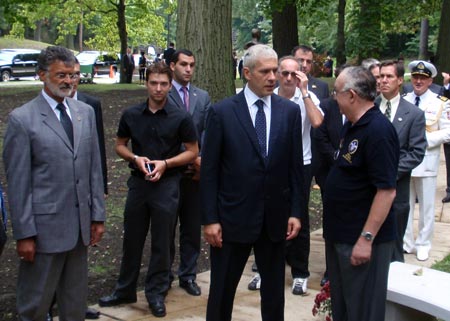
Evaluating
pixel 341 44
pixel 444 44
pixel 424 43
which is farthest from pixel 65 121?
pixel 424 43

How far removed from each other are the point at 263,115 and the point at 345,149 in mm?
610

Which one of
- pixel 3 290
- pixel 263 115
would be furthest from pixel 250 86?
pixel 3 290

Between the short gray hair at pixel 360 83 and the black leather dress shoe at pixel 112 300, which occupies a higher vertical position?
the short gray hair at pixel 360 83

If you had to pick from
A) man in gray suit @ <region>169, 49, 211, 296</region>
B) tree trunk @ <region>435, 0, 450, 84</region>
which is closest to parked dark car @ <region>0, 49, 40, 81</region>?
tree trunk @ <region>435, 0, 450, 84</region>

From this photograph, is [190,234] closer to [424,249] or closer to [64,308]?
[64,308]

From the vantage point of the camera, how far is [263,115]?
4.85 meters

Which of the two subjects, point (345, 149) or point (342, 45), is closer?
point (345, 149)

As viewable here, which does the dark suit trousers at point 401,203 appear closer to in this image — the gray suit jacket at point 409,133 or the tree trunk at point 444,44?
the gray suit jacket at point 409,133

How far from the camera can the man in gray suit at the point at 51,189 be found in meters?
4.53

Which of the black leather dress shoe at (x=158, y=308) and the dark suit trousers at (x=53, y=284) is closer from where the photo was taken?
the dark suit trousers at (x=53, y=284)

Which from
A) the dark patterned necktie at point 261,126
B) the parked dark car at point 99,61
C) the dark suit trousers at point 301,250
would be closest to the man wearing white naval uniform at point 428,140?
the dark suit trousers at point 301,250

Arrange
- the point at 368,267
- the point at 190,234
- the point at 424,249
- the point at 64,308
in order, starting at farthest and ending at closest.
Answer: the point at 424,249
the point at 190,234
the point at 64,308
the point at 368,267

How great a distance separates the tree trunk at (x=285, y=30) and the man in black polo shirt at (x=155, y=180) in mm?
12934

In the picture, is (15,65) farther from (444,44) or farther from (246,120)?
(246,120)
